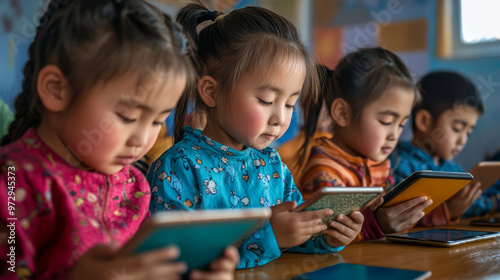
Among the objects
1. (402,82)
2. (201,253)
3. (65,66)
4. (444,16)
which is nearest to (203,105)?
(65,66)

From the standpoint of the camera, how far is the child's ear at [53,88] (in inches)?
29.6

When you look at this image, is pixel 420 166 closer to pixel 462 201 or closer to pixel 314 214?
pixel 462 201

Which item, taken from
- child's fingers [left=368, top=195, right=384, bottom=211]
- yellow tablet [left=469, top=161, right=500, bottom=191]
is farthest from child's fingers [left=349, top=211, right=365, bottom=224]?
yellow tablet [left=469, top=161, right=500, bottom=191]

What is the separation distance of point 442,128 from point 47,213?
5.69ft

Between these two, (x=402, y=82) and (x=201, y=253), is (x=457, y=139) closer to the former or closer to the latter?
(x=402, y=82)

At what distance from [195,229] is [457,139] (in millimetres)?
1787

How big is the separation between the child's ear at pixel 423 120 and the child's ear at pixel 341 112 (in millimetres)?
594

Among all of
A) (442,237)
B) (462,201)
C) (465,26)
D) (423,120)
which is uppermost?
(465,26)

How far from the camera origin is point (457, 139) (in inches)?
82.8

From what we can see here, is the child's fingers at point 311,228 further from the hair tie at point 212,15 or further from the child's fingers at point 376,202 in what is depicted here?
the hair tie at point 212,15

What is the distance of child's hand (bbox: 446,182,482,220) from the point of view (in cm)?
182

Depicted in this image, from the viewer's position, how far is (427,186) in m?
1.26

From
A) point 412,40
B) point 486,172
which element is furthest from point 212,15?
point 412,40

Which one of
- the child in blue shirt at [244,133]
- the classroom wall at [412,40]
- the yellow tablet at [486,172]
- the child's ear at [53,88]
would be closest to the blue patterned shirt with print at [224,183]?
the child in blue shirt at [244,133]
